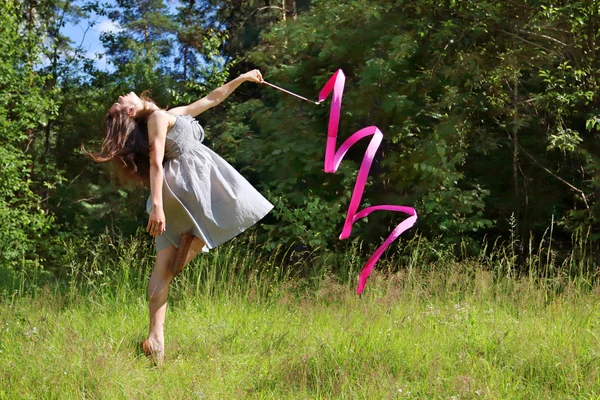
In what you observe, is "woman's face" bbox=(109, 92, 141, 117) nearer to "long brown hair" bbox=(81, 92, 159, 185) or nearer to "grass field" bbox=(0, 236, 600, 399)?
"long brown hair" bbox=(81, 92, 159, 185)

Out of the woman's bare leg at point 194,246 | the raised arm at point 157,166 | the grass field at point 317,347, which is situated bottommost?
the grass field at point 317,347

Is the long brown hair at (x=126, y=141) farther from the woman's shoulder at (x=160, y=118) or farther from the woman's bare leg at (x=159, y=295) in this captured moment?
the woman's bare leg at (x=159, y=295)

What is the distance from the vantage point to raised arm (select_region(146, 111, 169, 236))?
404cm

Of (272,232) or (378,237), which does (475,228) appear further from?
(272,232)

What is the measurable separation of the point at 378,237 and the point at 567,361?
4.89 meters

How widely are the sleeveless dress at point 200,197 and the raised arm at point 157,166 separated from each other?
0.17 meters

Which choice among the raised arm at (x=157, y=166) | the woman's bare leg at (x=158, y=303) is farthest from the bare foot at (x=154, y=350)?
the raised arm at (x=157, y=166)

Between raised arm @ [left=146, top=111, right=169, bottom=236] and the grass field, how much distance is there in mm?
744

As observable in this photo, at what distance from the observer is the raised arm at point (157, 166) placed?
404 centimetres

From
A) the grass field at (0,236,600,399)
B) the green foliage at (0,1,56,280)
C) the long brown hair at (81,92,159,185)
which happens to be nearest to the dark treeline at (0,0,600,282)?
the grass field at (0,236,600,399)

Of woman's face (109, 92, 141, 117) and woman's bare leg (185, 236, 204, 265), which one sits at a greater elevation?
woman's face (109, 92, 141, 117)

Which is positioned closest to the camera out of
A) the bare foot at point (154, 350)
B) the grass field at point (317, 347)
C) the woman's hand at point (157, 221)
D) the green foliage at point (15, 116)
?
the grass field at point (317, 347)

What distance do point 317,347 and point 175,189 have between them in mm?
1240

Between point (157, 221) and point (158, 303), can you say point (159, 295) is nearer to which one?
point (158, 303)
